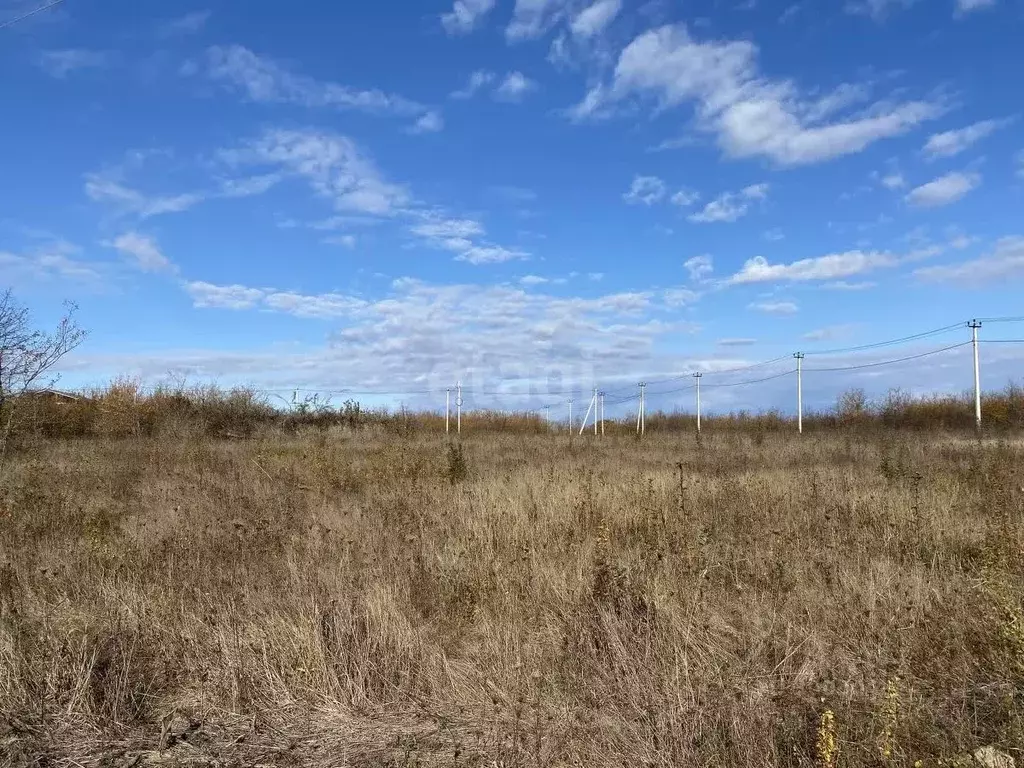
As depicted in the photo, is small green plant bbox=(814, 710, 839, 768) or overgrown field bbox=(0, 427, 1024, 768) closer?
small green plant bbox=(814, 710, 839, 768)

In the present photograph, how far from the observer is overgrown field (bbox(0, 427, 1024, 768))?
3104 millimetres

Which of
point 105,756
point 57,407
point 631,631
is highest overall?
point 57,407

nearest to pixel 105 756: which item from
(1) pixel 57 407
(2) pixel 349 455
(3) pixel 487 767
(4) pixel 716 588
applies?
(3) pixel 487 767

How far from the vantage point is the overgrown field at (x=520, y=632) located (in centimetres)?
310

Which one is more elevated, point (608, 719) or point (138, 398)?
point (138, 398)

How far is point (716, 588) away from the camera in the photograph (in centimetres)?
528

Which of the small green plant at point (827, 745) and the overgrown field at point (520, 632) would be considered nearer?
the small green plant at point (827, 745)

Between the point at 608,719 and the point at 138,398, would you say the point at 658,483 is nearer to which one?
the point at 608,719

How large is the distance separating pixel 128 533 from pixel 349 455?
7298 mm

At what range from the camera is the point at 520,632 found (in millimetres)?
4426

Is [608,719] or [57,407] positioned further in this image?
[57,407]

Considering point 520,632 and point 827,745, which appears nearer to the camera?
point 827,745

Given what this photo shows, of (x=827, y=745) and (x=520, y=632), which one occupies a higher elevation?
(x=827, y=745)

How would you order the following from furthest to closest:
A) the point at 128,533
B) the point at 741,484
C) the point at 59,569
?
the point at 741,484 → the point at 128,533 → the point at 59,569
